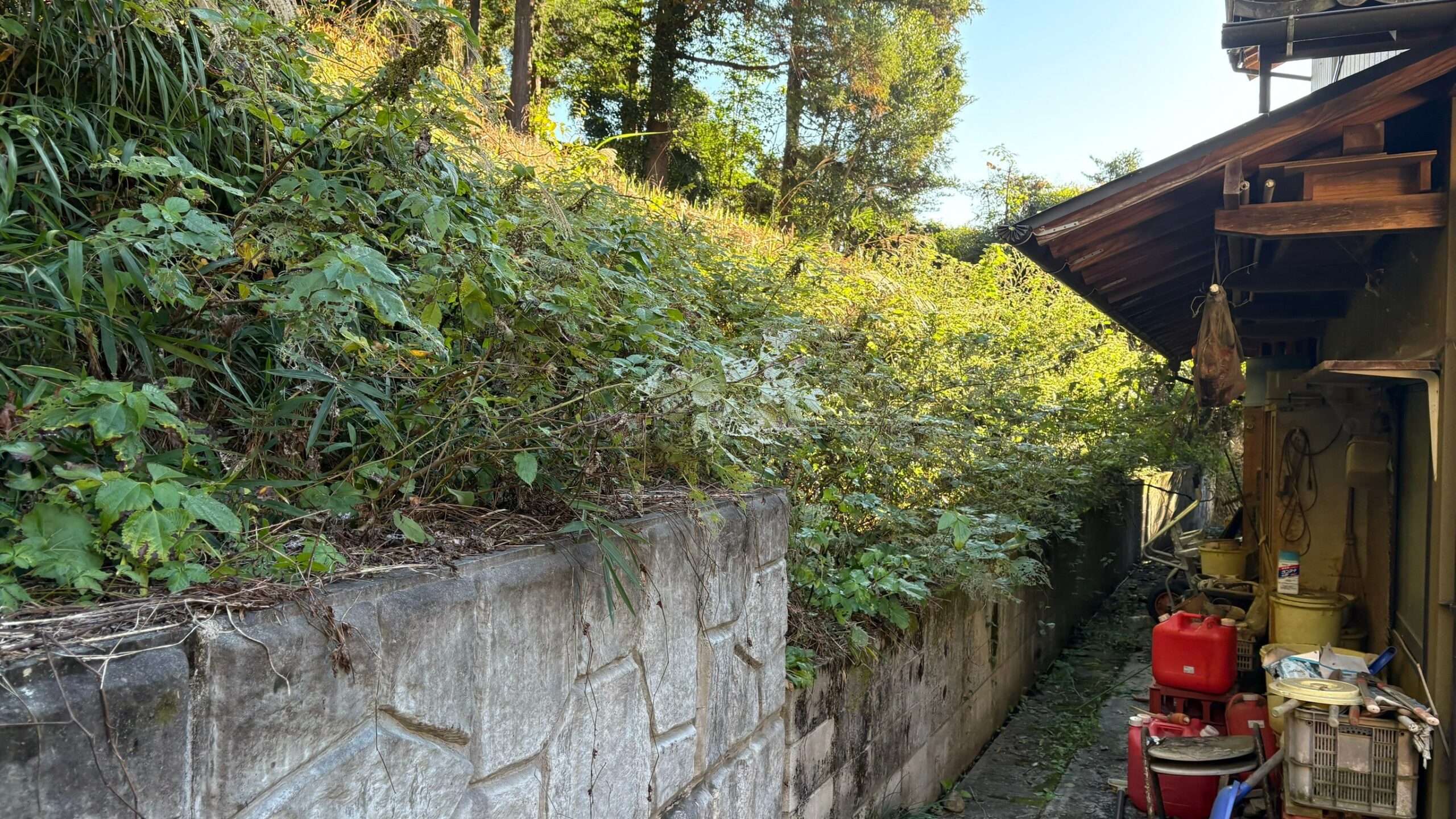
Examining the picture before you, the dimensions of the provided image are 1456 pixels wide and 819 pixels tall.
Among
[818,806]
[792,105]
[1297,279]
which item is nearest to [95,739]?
[818,806]

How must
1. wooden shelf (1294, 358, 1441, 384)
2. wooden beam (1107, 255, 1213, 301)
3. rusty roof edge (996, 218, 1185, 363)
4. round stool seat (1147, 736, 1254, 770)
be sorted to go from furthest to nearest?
wooden beam (1107, 255, 1213, 301) → round stool seat (1147, 736, 1254, 770) → rusty roof edge (996, 218, 1185, 363) → wooden shelf (1294, 358, 1441, 384)

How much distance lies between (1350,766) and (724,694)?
11.1 ft

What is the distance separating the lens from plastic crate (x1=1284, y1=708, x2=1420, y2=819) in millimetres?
→ 4125

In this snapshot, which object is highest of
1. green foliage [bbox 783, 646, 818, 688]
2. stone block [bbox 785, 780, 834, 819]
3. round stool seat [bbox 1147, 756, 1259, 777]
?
green foliage [bbox 783, 646, 818, 688]

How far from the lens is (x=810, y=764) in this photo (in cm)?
397

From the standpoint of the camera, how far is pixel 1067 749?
7016 millimetres

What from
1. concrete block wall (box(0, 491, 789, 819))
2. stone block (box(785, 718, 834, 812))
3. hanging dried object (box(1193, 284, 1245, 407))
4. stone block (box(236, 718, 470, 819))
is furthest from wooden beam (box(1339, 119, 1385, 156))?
stone block (box(236, 718, 470, 819))

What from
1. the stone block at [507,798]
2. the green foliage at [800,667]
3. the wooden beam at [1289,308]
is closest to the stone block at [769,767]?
the green foliage at [800,667]

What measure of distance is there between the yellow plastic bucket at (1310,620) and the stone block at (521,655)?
5620mm

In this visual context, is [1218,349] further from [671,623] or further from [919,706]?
[671,623]

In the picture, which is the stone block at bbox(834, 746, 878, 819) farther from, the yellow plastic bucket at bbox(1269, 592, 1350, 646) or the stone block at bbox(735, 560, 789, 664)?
the yellow plastic bucket at bbox(1269, 592, 1350, 646)

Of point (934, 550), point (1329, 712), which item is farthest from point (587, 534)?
point (1329, 712)

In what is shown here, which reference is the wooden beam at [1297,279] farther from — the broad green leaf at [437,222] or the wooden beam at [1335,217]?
the broad green leaf at [437,222]

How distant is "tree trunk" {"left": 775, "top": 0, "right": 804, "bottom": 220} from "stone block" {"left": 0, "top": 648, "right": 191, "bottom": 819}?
13.8 meters
